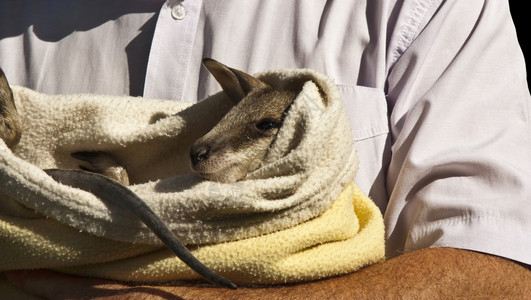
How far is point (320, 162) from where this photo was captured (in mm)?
1237

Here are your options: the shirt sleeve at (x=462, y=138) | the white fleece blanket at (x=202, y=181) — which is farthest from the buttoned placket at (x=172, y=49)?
the shirt sleeve at (x=462, y=138)

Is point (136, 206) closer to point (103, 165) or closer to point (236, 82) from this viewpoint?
point (103, 165)

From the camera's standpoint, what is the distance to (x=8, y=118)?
1.46 meters

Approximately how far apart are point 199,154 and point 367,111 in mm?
529

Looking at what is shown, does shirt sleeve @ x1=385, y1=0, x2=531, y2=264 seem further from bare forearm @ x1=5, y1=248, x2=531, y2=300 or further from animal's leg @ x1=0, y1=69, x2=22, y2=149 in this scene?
animal's leg @ x1=0, y1=69, x2=22, y2=149

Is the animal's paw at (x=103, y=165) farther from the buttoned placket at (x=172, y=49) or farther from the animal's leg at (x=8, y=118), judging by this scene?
the buttoned placket at (x=172, y=49)

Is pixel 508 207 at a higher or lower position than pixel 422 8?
lower

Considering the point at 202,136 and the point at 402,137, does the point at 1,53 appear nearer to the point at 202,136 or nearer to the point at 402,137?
the point at 202,136

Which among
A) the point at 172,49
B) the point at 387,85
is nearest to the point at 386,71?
the point at 387,85

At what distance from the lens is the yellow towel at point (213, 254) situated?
1.16 m

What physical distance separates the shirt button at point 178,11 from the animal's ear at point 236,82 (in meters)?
0.38

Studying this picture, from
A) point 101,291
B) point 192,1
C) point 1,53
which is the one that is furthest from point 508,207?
point 1,53

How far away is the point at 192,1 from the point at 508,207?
3.53 feet

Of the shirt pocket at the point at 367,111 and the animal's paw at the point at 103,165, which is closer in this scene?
the animal's paw at the point at 103,165
